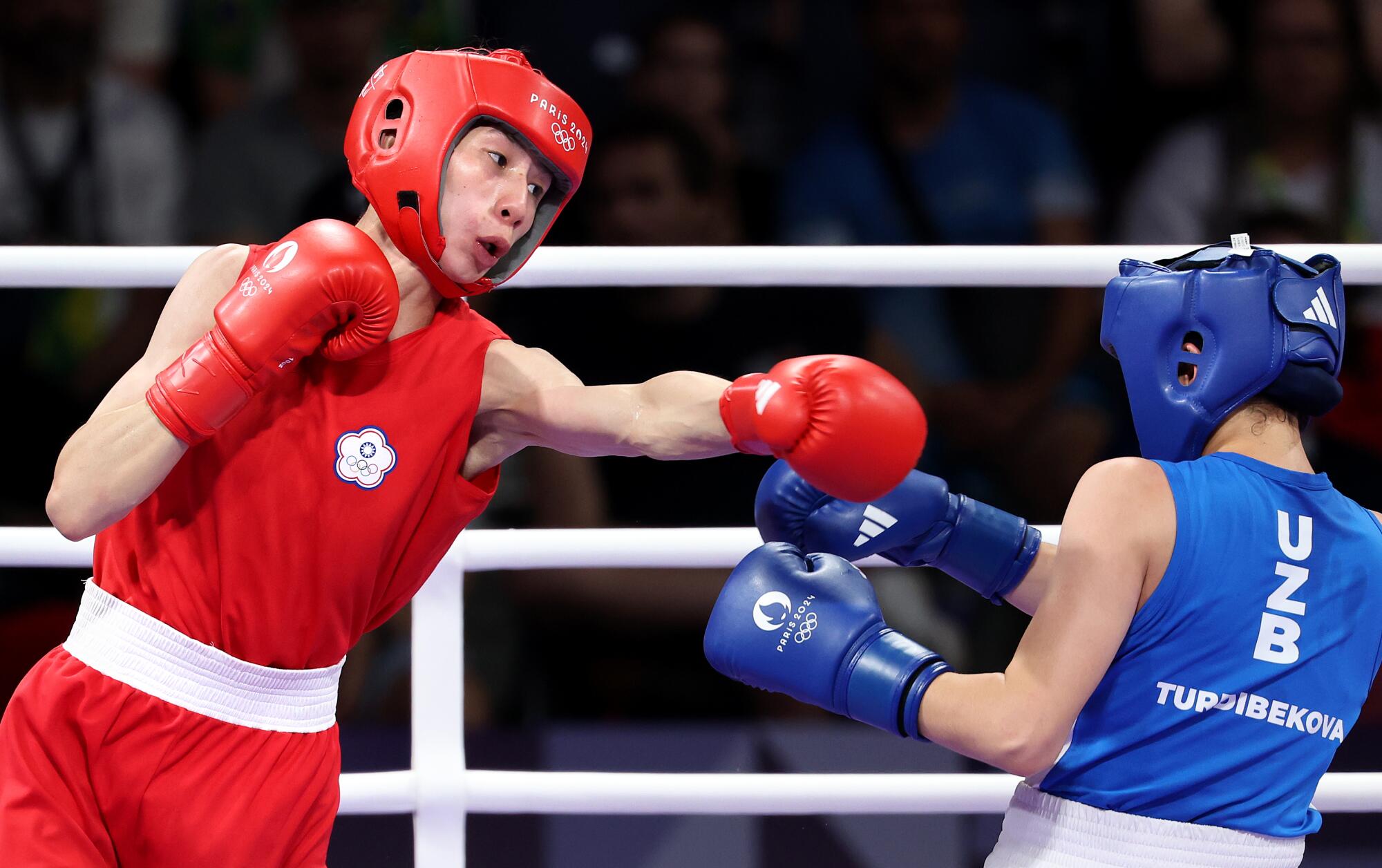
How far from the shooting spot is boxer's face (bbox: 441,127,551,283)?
1500mm

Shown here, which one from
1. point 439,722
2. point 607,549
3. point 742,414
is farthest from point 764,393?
point 439,722

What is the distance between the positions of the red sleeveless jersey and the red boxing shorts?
3 cm

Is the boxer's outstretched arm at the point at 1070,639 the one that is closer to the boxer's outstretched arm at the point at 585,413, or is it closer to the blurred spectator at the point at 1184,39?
the boxer's outstretched arm at the point at 585,413

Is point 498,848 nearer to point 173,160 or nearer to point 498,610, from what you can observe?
point 498,610

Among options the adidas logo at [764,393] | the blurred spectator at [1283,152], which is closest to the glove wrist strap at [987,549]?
the adidas logo at [764,393]

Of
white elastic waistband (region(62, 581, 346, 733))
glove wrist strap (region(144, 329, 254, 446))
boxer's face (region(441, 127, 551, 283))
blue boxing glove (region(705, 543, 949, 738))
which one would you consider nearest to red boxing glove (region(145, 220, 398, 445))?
glove wrist strap (region(144, 329, 254, 446))

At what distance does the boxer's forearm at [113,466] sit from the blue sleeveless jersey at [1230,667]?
994 mm

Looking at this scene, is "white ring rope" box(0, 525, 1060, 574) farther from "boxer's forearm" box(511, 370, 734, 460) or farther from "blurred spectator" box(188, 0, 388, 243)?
"blurred spectator" box(188, 0, 388, 243)

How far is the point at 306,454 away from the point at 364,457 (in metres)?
0.06

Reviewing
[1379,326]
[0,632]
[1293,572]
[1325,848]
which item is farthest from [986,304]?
[0,632]

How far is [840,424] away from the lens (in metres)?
1.33

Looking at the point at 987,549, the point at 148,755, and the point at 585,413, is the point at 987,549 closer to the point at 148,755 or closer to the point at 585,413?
the point at 585,413

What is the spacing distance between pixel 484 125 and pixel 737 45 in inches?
99.5

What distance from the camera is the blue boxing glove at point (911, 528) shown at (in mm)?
1599
